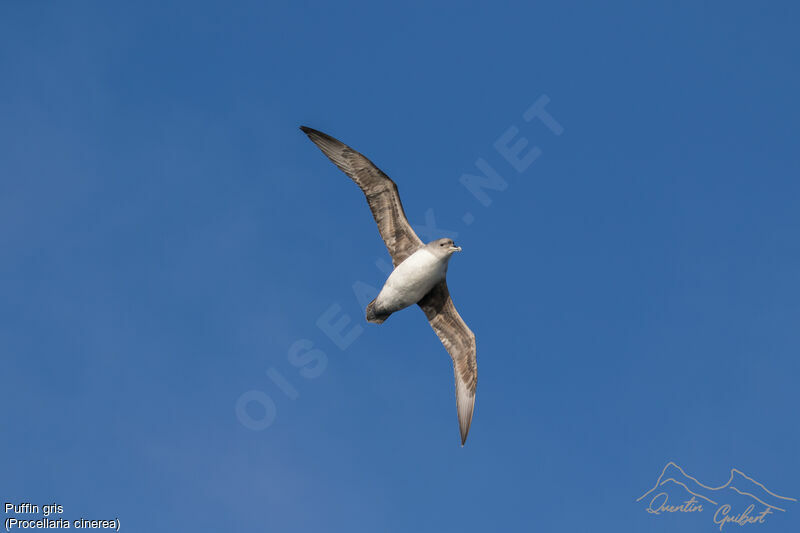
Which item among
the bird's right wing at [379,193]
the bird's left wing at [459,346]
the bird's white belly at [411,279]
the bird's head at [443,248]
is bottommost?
the bird's left wing at [459,346]

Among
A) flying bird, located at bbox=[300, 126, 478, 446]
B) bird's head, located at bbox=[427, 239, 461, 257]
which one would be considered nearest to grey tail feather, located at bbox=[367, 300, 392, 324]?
flying bird, located at bbox=[300, 126, 478, 446]

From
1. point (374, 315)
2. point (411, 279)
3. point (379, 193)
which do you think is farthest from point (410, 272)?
point (379, 193)

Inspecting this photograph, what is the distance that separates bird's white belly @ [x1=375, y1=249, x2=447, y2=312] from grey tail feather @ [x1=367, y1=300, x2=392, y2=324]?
0.30 meters

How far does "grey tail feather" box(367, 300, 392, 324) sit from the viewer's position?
77.3 ft

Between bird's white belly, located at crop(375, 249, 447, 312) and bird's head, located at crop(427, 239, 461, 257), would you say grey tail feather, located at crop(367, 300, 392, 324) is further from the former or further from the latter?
bird's head, located at crop(427, 239, 461, 257)

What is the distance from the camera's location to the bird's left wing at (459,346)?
25.0 m

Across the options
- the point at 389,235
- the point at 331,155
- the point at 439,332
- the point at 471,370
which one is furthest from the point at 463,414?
the point at 331,155

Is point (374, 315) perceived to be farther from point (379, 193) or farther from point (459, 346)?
point (379, 193)

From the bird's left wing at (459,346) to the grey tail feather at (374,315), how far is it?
6.18 ft

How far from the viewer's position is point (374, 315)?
23.7 metres

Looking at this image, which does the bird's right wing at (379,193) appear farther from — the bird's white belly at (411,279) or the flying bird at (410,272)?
the bird's white belly at (411,279)

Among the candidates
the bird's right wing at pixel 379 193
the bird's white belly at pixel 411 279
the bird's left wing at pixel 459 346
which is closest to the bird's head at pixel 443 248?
the bird's white belly at pixel 411 279

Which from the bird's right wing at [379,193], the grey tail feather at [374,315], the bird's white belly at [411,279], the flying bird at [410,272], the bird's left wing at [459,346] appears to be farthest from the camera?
the bird's left wing at [459,346]

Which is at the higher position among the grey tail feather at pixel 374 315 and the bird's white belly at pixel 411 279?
the bird's white belly at pixel 411 279
